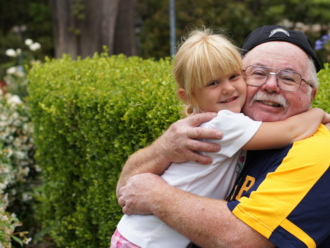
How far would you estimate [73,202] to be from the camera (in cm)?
425

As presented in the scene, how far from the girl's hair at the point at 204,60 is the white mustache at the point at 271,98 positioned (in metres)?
0.18

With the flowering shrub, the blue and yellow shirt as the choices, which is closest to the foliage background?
the flowering shrub

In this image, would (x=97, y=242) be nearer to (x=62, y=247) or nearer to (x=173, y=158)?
(x=62, y=247)

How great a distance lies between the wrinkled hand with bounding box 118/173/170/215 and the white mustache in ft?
2.38

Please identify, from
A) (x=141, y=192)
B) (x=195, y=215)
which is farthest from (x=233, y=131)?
(x=141, y=192)

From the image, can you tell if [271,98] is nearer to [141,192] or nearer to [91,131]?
[141,192]

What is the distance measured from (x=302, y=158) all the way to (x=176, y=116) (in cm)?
105

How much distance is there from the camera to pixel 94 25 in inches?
448

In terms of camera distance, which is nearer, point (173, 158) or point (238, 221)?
point (238, 221)

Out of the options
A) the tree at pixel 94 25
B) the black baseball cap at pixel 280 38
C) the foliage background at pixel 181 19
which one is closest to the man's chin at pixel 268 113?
the black baseball cap at pixel 280 38

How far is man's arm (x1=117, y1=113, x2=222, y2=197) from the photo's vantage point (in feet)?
6.13

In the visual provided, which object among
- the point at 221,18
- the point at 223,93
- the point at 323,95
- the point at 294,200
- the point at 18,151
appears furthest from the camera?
the point at 221,18

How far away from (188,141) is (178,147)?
9cm

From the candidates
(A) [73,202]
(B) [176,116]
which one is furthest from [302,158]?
(A) [73,202]
